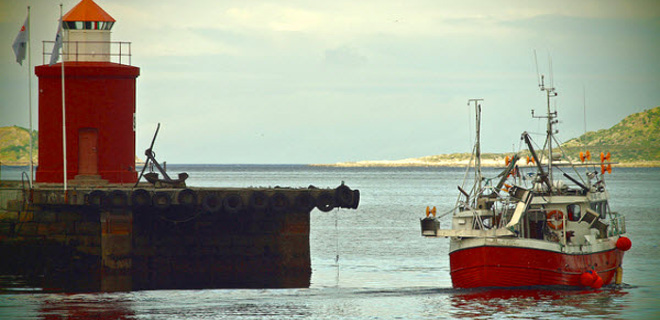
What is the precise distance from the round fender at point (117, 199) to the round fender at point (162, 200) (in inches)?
35.7

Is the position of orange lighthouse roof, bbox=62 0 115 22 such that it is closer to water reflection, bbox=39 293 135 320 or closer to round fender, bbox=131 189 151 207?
round fender, bbox=131 189 151 207

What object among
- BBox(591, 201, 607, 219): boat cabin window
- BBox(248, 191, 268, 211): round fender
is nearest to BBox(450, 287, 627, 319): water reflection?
BBox(591, 201, 607, 219): boat cabin window

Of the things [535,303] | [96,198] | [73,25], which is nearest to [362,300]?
[535,303]

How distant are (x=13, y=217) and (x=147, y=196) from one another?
17.0 feet

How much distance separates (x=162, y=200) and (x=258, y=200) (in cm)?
305

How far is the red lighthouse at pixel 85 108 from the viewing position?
3388cm

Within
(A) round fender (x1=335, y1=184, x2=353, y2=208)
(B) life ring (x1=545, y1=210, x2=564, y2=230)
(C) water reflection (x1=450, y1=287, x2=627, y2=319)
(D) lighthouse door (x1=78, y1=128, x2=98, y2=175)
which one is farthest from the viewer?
(D) lighthouse door (x1=78, y1=128, x2=98, y2=175)

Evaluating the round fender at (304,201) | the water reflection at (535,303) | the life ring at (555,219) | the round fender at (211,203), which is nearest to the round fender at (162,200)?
the round fender at (211,203)

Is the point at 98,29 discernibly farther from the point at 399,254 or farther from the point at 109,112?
the point at 399,254

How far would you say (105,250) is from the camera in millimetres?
29719

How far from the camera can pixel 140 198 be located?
29844mm

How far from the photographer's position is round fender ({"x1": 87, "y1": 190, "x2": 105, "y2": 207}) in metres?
29.6

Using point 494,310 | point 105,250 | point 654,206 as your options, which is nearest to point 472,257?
point 494,310

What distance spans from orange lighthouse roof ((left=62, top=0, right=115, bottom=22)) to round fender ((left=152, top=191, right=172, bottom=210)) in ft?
26.1
